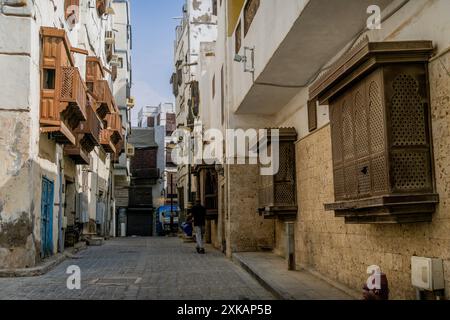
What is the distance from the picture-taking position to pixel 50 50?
1274 cm

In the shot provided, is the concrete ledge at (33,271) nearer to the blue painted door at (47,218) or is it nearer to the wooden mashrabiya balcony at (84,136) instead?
the blue painted door at (47,218)

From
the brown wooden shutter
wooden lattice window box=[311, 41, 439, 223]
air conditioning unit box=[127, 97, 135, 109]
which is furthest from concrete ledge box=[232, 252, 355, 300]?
air conditioning unit box=[127, 97, 135, 109]

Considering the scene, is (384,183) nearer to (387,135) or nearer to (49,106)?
(387,135)

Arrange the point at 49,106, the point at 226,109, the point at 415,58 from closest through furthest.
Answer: the point at 415,58 → the point at 49,106 → the point at 226,109

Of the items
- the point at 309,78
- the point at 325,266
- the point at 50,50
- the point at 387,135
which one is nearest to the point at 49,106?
the point at 50,50

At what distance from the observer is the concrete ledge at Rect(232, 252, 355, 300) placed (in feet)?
26.5

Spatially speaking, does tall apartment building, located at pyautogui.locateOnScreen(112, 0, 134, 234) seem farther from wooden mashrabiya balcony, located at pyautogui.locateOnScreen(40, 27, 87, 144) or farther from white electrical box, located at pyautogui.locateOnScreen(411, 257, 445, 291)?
white electrical box, located at pyautogui.locateOnScreen(411, 257, 445, 291)

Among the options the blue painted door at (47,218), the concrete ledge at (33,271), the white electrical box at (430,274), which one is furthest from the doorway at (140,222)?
the white electrical box at (430,274)

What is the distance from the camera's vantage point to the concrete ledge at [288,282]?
8.06m

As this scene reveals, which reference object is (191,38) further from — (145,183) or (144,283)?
(144,283)

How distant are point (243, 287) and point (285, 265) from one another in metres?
2.20

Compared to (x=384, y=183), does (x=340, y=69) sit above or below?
above

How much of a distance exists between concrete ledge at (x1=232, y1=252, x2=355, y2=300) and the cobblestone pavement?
0.20 meters

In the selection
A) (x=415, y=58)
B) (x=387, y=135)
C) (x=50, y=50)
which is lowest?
(x=387, y=135)
